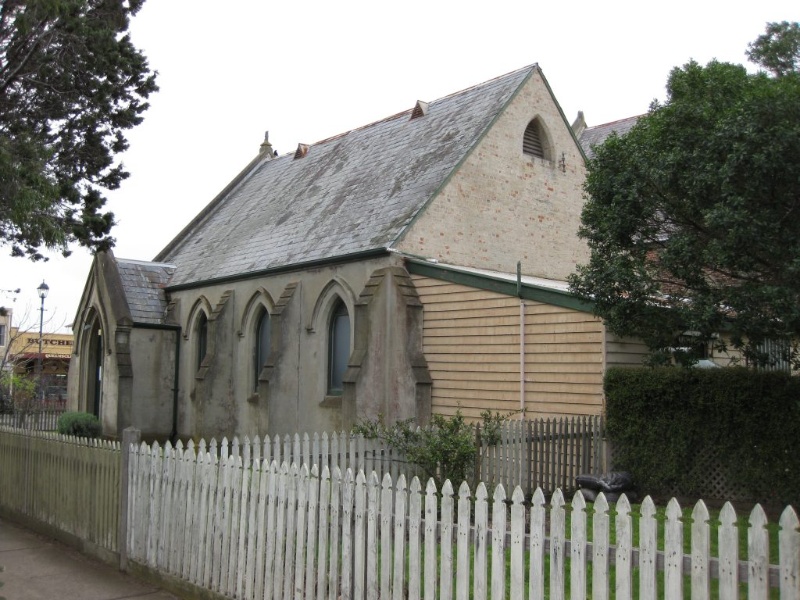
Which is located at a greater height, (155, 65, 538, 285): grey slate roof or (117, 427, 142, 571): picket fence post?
(155, 65, 538, 285): grey slate roof

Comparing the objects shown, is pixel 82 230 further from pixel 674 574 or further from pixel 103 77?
pixel 674 574

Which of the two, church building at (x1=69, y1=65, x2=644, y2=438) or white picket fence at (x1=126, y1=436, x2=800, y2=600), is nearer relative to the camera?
white picket fence at (x1=126, y1=436, x2=800, y2=600)

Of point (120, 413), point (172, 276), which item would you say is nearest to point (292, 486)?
point (120, 413)

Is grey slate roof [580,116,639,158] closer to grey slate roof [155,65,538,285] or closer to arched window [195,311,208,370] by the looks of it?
grey slate roof [155,65,538,285]

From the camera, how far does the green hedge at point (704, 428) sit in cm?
1109

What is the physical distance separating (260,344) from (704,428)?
542 inches

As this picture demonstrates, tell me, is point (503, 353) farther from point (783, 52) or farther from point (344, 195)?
point (344, 195)

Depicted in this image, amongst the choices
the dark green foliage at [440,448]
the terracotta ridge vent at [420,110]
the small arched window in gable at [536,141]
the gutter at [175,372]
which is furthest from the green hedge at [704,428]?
the gutter at [175,372]

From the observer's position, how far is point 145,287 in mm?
25844

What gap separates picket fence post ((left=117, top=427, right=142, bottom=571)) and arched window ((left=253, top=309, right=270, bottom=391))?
12760 mm

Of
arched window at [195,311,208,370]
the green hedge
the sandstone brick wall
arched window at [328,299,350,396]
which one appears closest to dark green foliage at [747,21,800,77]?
the green hedge

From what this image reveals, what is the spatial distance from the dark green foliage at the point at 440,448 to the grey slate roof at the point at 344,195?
272 inches

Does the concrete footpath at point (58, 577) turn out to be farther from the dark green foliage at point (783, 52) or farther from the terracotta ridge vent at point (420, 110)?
the terracotta ridge vent at point (420, 110)

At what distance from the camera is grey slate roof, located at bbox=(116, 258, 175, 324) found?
25.0 m
